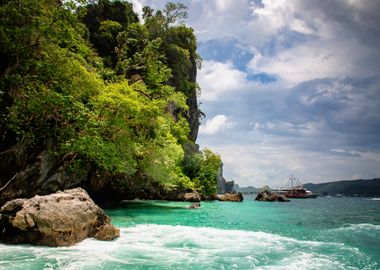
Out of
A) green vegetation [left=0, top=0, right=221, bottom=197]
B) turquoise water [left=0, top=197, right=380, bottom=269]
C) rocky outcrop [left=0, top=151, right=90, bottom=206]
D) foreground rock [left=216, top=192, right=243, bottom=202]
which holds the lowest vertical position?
turquoise water [left=0, top=197, right=380, bottom=269]

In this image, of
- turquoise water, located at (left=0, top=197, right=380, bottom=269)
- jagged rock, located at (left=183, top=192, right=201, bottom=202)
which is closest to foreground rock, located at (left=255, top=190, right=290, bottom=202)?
jagged rock, located at (left=183, top=192, right=201, bottom=202)

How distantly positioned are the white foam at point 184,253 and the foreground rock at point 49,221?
394 millimetres

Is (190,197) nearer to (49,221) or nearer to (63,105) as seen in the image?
(63,105)

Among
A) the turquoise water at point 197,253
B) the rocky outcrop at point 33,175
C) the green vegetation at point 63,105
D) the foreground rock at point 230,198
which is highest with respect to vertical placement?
the green vegetation at point 63,105

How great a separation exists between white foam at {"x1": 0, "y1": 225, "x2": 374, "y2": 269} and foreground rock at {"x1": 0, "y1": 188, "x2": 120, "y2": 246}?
0.39 meters

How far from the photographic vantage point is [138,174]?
1118 inches

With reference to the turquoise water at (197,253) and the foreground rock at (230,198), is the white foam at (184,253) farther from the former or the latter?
the foreground rock at (230,198)

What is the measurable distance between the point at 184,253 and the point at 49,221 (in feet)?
15.4

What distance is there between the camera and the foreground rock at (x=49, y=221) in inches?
415

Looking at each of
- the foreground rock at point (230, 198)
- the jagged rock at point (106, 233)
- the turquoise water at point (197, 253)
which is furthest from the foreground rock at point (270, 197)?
the jagged rock at point (106, 233)

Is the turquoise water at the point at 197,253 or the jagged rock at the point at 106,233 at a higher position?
the jagged rock at the point at 106,233

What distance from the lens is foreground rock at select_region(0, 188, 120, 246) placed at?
10.5 m

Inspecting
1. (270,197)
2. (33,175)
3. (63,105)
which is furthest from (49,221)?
(270,197)

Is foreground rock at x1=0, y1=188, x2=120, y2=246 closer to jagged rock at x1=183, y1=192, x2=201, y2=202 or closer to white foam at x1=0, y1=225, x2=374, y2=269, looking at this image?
white foam at x1=0, y1=225, x2=374, y2=269
